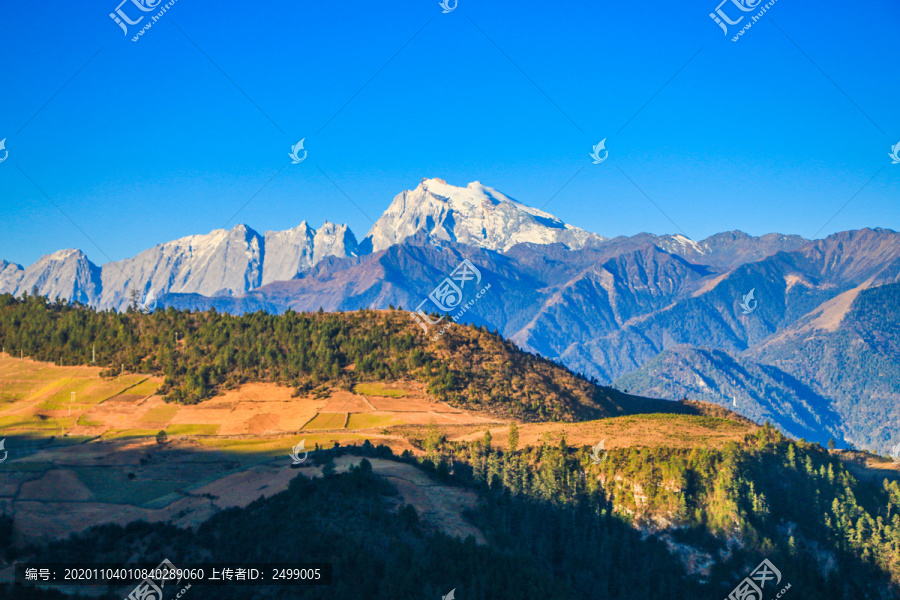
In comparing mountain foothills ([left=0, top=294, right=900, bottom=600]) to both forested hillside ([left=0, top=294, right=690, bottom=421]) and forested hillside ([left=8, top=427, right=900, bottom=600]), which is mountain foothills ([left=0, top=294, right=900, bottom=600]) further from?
forested hillside ([left=0, top=294, right=690, bottom=421])

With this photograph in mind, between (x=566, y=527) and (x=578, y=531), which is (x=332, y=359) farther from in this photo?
(x=578, y=531)

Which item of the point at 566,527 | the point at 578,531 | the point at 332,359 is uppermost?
the point at 332,359

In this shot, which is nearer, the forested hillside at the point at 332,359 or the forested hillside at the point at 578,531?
the forested hillside at the point at 578,531

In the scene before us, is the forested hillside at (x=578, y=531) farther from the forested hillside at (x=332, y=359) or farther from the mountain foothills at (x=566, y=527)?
the forested hillside at (x=332, y=359)

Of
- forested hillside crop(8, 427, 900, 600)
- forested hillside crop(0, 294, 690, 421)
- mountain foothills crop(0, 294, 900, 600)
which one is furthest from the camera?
forested hillside crop(0, 294, 690, 421)

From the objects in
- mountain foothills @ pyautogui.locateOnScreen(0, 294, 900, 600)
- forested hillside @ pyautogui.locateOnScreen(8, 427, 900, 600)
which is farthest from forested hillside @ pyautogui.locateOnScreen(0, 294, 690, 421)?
forested hillside @ pyautogui.locateOnScreen(8, 427, 900, 600)

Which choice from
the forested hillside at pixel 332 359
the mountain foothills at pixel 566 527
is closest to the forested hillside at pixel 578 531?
the mountain foothills at pixel 566 527

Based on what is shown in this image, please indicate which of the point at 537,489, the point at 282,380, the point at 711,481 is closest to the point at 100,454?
the point at 282,380

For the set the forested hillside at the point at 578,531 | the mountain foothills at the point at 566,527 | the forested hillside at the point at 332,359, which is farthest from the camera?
the forested hillside at the point at 332,359

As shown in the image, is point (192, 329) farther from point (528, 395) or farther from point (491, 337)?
point (528, 395)

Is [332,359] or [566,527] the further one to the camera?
[332,359]

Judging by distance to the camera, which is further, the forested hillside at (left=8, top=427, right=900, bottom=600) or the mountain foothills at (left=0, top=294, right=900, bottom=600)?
the mountain foothills at (left=0, top=294, right=900, bottom=600)

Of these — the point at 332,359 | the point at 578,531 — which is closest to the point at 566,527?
the point at 578,531

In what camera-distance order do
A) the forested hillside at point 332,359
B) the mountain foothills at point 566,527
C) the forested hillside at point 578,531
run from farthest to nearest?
the forested hillside at point 332,359 → the mountain foothills at point 566,527 → the forested hillside at point 578,531
